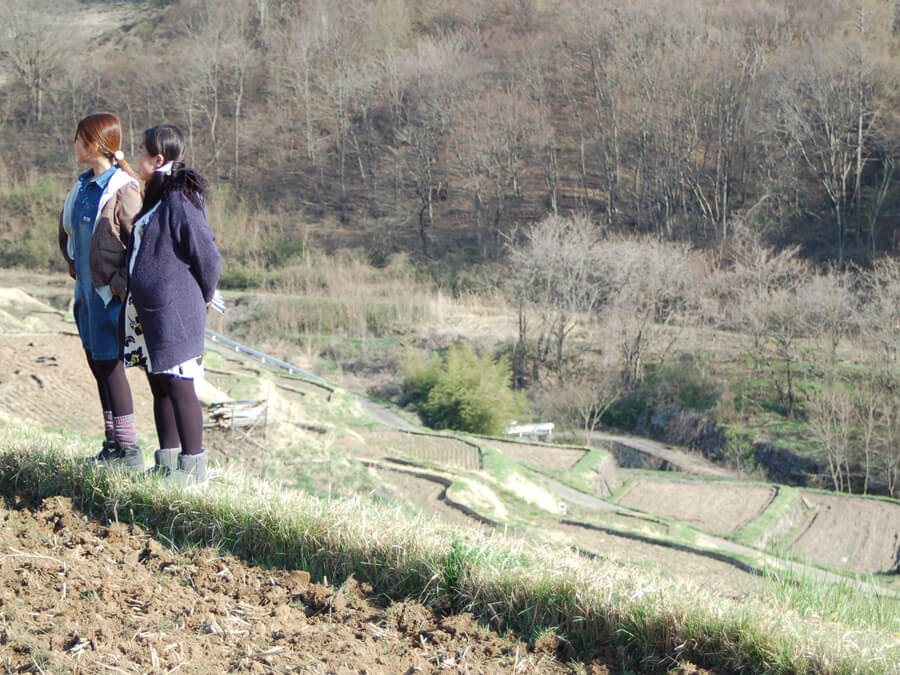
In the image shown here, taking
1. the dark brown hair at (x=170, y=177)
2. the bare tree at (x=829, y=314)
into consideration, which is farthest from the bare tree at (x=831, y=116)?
the dark brown hair at (x=170, y=177)

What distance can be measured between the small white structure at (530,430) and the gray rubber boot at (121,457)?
1065 inches

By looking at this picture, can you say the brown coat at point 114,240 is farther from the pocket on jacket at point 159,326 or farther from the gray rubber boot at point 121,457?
the gray rubber boot at point 121,457

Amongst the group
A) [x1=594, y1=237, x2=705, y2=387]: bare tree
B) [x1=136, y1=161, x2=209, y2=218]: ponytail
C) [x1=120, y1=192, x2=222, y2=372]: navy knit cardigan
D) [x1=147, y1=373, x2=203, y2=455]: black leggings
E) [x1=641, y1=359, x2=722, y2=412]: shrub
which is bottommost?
[x1=641, y1=359, x2=722, y2=412]: shrub

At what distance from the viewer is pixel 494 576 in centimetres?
334

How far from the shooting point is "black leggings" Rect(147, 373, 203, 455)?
14.5ft

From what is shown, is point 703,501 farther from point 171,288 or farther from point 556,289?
point 171,288

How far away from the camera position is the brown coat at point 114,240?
4.57m

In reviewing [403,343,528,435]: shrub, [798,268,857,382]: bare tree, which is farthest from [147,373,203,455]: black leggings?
[798,268,857,382]: bare tree

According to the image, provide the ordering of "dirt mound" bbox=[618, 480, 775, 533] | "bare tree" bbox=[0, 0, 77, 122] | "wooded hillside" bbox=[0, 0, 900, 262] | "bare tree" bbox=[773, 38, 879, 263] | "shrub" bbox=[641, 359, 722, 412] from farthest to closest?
1. "bare tree" bbox=[0, 0, 77, 122]
2. "wooded hillside" bbox=[0, 0, 900, 262]
3. "bare tree" bbox=[773, 38, 879, 263]
4. "shrub" bbox=[641, 359, 722, 412]
5. "dirt mound" bbox=[618, 480, 775, 533]

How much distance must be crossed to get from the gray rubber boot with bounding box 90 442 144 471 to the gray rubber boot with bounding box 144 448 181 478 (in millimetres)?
135

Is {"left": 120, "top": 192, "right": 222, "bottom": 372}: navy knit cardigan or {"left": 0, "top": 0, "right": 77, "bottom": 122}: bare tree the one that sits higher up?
{"left": 0, "top": 0, "right": 77, "bottom": 122}: bare tree

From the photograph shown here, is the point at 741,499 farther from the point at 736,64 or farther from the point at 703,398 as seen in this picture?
the point at 736,64

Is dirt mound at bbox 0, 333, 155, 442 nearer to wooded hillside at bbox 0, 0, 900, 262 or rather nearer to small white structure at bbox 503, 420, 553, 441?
small white structure at bbox 503, 420, 553, 441

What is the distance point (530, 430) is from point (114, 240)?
28.5 meters
